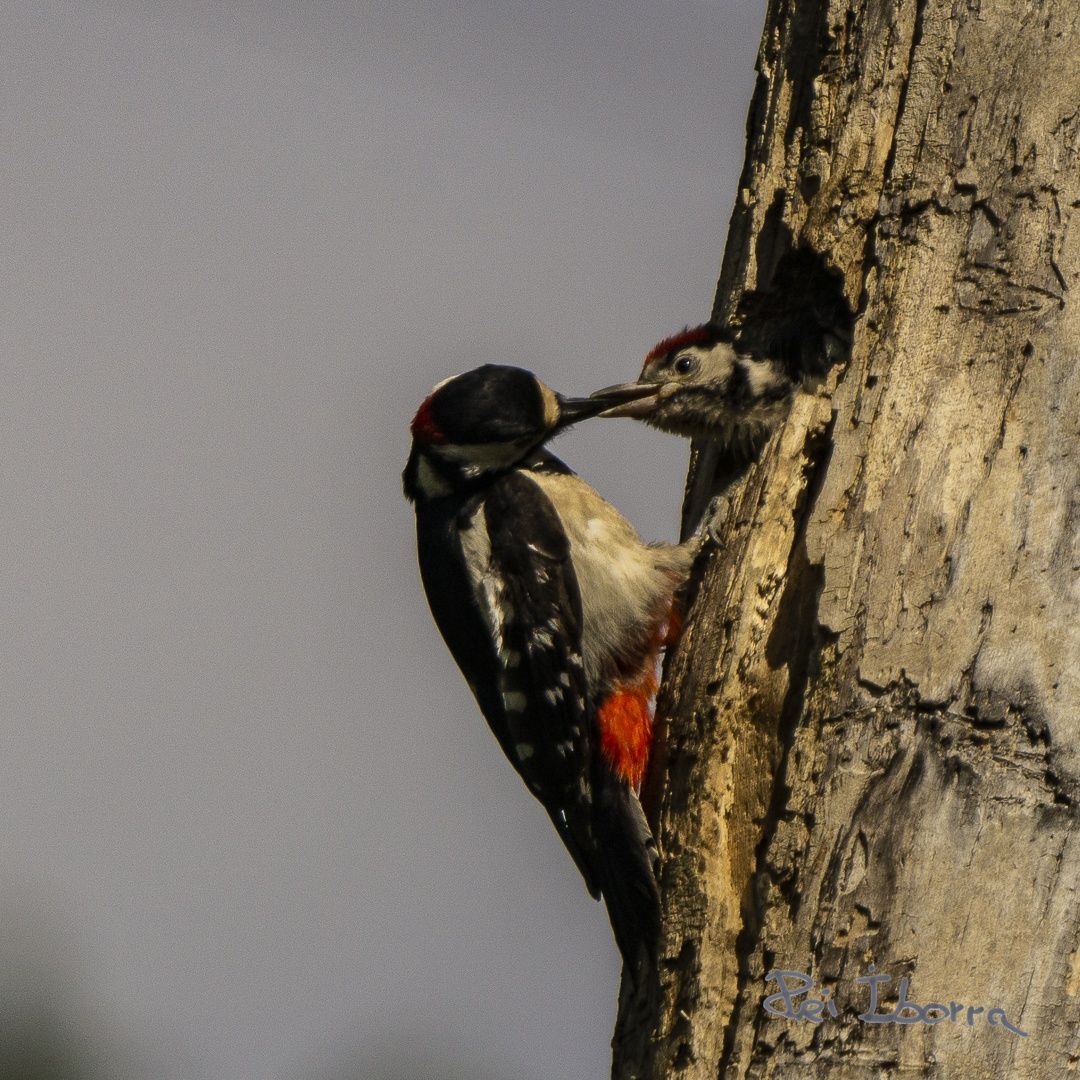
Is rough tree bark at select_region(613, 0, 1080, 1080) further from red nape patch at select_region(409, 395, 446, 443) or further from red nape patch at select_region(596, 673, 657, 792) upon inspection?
red nape patch at select_region(409, 395, 446, 443)

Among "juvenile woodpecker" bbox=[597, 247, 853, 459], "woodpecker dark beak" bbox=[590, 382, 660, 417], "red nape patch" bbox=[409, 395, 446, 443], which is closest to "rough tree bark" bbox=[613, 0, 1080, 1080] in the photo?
"juvenile woodpecker" bbox=[597, 247, 853, 459]

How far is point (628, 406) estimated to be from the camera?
4.39 m

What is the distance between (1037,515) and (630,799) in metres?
1.14

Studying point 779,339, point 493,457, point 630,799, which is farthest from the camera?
point 493,457

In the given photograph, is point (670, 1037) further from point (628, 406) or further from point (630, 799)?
point (628, 406)

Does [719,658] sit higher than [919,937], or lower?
higher

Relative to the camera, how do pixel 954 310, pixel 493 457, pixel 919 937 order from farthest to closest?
pixel 493 457
pixel 954 310
pixel 919 937

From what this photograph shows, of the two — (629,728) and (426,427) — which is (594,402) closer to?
(426,427)

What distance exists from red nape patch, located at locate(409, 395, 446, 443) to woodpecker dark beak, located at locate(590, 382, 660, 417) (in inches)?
17.9

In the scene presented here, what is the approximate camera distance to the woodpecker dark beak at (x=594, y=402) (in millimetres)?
4324

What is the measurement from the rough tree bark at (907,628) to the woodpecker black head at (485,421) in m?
0.80

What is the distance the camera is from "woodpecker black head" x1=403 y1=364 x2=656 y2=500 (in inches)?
164

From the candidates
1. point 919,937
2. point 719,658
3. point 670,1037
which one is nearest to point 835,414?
point 719,658

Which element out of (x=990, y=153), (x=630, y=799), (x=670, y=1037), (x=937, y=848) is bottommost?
(x=670, y=1037)
